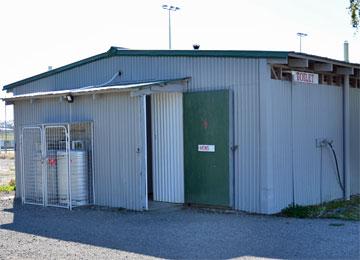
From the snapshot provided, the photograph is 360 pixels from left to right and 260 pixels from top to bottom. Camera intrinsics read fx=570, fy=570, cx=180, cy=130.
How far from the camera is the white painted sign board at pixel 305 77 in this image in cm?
1245

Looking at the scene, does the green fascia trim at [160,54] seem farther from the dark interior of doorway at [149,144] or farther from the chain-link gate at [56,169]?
the chain-link gate at [56,169]

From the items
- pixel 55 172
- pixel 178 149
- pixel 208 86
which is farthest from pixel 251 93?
pixel 55 172

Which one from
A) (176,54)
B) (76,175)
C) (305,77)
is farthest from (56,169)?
(305,77)

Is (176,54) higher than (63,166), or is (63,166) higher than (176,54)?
(176,54)

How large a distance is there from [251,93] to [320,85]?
271 cm

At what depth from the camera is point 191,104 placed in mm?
12586

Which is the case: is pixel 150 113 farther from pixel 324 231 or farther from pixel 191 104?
pixel 324 231

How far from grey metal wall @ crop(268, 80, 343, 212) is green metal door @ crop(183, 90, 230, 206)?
105 cm

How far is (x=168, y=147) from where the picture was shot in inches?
516

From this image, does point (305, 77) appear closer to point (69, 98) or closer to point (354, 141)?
point (354, 141)

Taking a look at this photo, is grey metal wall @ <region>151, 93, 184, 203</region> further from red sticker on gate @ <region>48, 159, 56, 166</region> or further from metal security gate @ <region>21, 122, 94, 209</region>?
red sticker on gate @ <region>48, 159, 56, 166</region>

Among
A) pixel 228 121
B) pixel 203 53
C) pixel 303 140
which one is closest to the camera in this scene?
pixel 228 121

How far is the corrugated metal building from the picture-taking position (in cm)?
1164

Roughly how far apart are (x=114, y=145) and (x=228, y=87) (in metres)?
2.99
